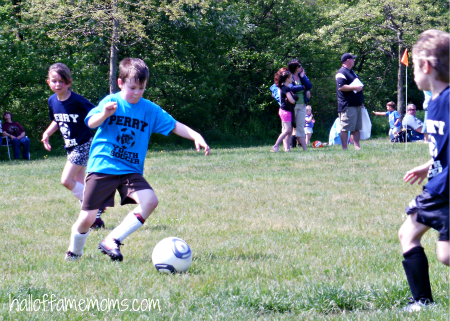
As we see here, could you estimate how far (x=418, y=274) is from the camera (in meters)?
3.28

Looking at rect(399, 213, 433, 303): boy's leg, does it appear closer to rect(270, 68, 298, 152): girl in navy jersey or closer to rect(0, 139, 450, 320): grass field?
rect(0, 139, 450, 320): grass field

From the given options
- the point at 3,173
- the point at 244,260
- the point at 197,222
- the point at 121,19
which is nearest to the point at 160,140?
the point at 121,19

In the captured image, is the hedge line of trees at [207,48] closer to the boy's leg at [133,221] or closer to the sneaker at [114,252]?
the boy's leg at [133,221]

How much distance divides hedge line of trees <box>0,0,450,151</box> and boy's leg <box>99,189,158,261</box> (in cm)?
1278

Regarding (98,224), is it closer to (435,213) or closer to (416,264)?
(416,264)

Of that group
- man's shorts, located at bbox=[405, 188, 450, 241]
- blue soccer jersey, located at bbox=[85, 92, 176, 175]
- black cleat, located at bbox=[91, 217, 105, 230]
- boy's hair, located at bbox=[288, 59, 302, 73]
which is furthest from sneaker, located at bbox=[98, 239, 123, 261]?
boy's hair, located at bbox=[288, 59, 302, 73]

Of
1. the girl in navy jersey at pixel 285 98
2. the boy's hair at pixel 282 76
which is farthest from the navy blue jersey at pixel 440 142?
the boy's hair at pixel 282 76

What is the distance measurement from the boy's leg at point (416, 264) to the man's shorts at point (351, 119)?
920 centimetres

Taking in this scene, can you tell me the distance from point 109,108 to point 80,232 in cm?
116

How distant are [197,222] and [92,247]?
1.37 metres

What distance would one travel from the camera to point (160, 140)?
81.4 feet

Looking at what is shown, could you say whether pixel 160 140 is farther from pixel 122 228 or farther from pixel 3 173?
pixel 122 228

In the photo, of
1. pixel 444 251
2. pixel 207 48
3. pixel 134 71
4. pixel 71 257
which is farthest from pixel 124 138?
pixel 207 48

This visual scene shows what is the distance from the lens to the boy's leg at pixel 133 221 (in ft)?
15.2
